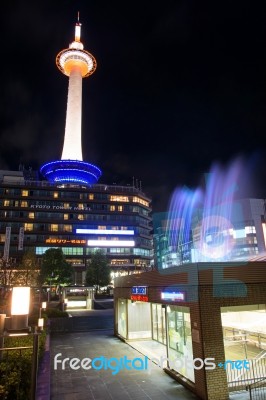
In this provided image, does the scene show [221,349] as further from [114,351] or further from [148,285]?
[114,351]

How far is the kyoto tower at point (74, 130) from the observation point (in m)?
116

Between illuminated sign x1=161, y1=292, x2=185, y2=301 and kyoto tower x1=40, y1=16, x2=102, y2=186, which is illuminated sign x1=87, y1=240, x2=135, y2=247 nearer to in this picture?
kyoto tower x1=40, y1=16, x2=102, y2=186

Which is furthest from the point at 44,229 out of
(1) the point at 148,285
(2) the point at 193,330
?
(2) the point at 193,330

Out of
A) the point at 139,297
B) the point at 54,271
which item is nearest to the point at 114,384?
the point at 139,297

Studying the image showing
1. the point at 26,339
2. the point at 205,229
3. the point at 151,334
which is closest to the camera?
the point at 26,339

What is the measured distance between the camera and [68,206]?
107 meters

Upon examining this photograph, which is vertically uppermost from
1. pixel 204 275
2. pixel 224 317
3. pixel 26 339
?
pixel 204 275

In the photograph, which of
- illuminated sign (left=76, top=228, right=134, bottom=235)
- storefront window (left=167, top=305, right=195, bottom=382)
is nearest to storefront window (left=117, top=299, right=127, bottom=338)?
storefront window (left=167, top=305, right=195, bottom=382)

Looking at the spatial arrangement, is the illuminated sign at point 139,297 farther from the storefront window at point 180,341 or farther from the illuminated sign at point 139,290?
the storefront window at point 180,341

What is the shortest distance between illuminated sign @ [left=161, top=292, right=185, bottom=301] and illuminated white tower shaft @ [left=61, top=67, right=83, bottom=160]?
353 ft

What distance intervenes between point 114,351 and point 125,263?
271 feet

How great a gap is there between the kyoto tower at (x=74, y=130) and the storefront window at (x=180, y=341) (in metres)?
101

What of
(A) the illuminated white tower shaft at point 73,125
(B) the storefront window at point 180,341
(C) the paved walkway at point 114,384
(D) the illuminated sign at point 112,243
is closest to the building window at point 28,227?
(D) the illuminated sign at point 112,243

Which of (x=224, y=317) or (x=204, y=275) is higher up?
(x=204, y=275)
